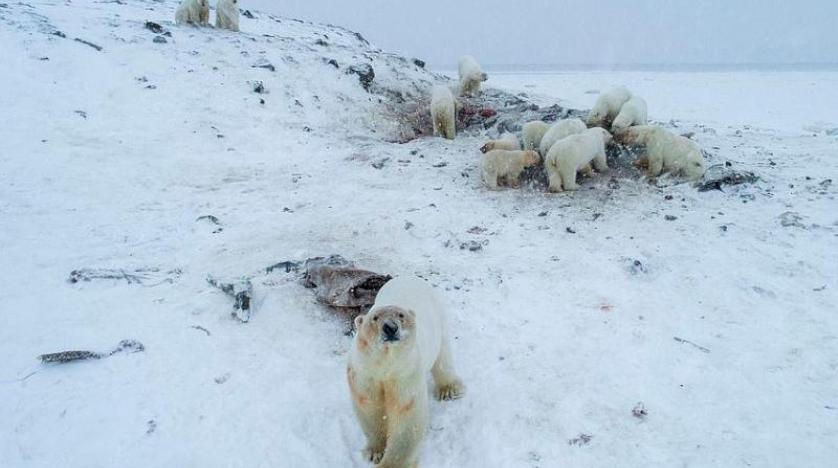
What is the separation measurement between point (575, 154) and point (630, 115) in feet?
7.92

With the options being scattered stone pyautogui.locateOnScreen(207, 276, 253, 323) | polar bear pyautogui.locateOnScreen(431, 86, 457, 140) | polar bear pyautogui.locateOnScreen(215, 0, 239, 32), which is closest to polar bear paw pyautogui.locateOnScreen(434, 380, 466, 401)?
scattered stone pyautogui.locateOnScreen(207, 276, 253, 323)

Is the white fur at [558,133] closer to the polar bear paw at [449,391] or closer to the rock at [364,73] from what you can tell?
the polar bear paw at [449,391]

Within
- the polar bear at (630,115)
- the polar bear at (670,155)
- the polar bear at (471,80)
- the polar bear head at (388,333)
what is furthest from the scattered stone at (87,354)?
the polar bear at (471,80)

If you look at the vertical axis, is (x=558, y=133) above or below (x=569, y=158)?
above

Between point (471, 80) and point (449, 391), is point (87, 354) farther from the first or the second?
point (471, 80)

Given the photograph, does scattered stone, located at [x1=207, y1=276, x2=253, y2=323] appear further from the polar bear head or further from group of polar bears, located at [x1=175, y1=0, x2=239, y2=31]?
group of polar bears, located at [x1=175, y1=0, x2=239, y2=31]

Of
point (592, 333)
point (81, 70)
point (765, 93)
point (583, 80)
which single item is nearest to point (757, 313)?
point (592, 333)

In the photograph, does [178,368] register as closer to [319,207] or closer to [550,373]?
[550,373]

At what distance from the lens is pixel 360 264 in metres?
5.44

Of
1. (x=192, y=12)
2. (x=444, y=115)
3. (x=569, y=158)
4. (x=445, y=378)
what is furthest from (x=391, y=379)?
(x=192, y=12)

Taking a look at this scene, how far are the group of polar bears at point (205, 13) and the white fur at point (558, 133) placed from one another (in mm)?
9757

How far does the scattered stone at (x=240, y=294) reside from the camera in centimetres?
450

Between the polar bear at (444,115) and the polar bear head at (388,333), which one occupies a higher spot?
the polar bear at (444,115)

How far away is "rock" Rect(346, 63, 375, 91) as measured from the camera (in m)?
12.2
